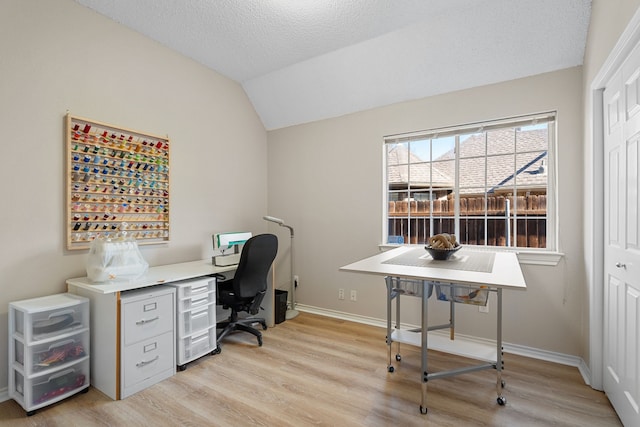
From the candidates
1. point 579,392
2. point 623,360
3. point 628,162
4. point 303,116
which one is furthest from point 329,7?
point 579,392

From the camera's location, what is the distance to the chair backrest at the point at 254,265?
2.59m

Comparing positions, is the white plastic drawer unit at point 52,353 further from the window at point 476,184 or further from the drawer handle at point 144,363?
the window at point 476,184

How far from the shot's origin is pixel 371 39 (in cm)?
268

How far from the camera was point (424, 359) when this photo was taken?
1816 mm

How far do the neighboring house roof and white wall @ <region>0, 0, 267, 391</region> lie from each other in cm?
200

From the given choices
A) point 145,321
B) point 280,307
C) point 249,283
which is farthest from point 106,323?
point 280,307

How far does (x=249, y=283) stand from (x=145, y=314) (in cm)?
84

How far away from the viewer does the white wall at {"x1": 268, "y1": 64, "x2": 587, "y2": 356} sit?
2387 mm

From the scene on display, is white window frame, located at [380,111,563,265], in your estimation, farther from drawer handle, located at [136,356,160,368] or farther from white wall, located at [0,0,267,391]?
drawer handle, located at [136,356,160,368]

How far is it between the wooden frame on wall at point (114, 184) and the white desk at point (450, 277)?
1908 millimetres

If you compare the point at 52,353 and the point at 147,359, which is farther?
the point at 147,359

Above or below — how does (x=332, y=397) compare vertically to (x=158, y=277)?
below

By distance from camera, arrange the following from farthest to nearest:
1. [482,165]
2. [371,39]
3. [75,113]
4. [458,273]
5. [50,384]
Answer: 1. [482,165]
2. [371,39]
3. [75,113]
4. [50,384]
5. [458,273]

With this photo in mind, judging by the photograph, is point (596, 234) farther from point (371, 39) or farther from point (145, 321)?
point (145, 321)
